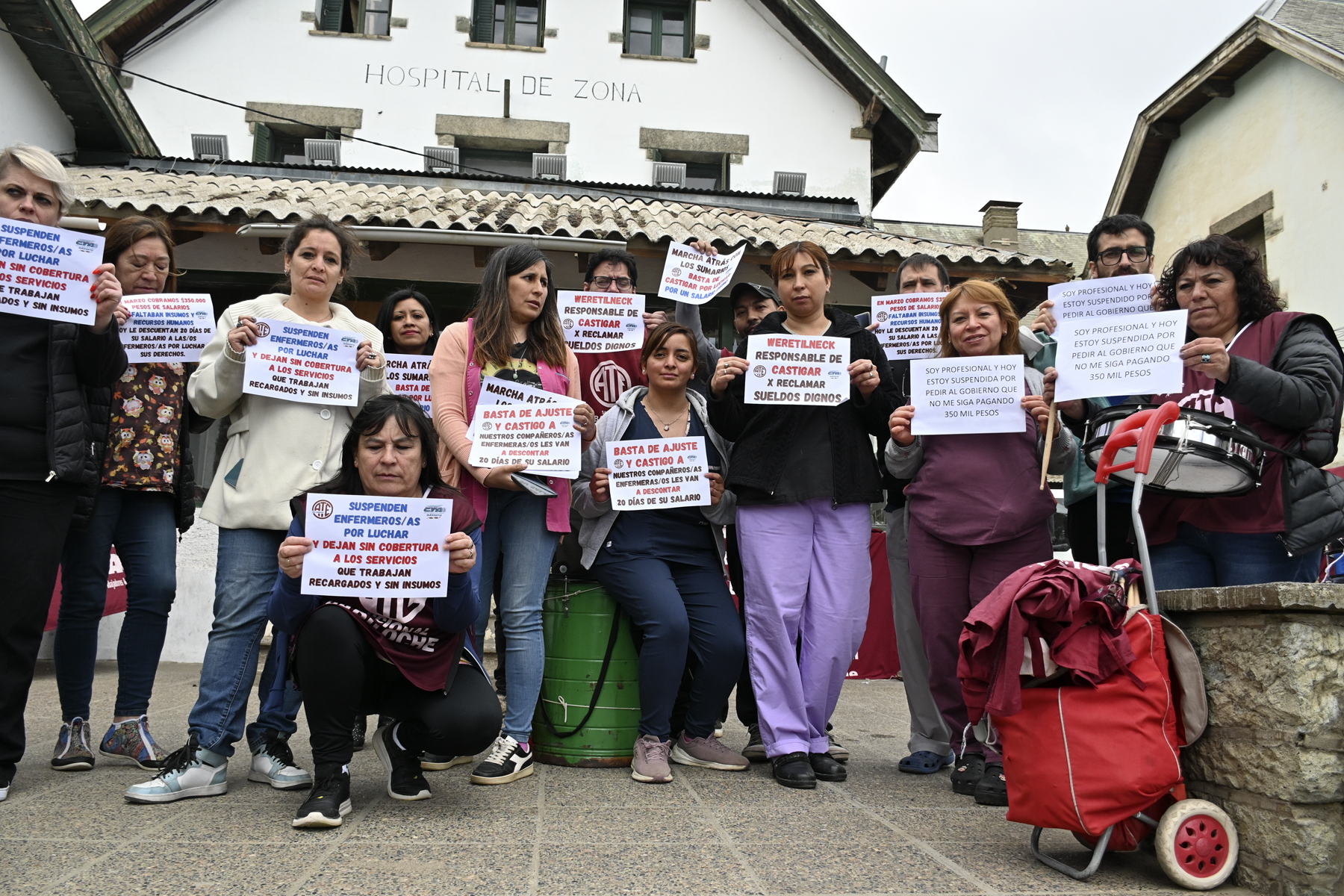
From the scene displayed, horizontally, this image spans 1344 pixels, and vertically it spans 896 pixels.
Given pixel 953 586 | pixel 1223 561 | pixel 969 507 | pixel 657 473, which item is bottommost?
pixel 953 586

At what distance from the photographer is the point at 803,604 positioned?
3885 mm

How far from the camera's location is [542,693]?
398 centimetres

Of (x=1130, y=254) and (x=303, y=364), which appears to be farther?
(x=1130, y=254)

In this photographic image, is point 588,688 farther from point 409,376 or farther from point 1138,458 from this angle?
point 1138,458

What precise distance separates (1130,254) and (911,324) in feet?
3.17

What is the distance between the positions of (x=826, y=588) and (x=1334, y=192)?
12971 mm

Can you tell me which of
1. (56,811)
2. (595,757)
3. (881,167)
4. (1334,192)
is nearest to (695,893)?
(595,757)

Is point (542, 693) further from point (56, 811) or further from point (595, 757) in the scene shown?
point (56, 811)

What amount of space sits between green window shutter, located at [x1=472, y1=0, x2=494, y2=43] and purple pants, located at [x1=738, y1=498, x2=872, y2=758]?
1166 centimetres

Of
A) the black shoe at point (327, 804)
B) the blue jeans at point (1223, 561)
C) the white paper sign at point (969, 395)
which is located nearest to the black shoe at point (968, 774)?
the blue jeans at point (1223, 561)

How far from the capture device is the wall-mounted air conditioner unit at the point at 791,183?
13211mm

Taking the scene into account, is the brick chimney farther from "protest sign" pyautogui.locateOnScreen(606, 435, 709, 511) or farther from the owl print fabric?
the owl print fabric

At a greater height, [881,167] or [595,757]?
[881,167]

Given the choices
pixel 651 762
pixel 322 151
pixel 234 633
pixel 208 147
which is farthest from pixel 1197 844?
Answer: pixel 208 147
